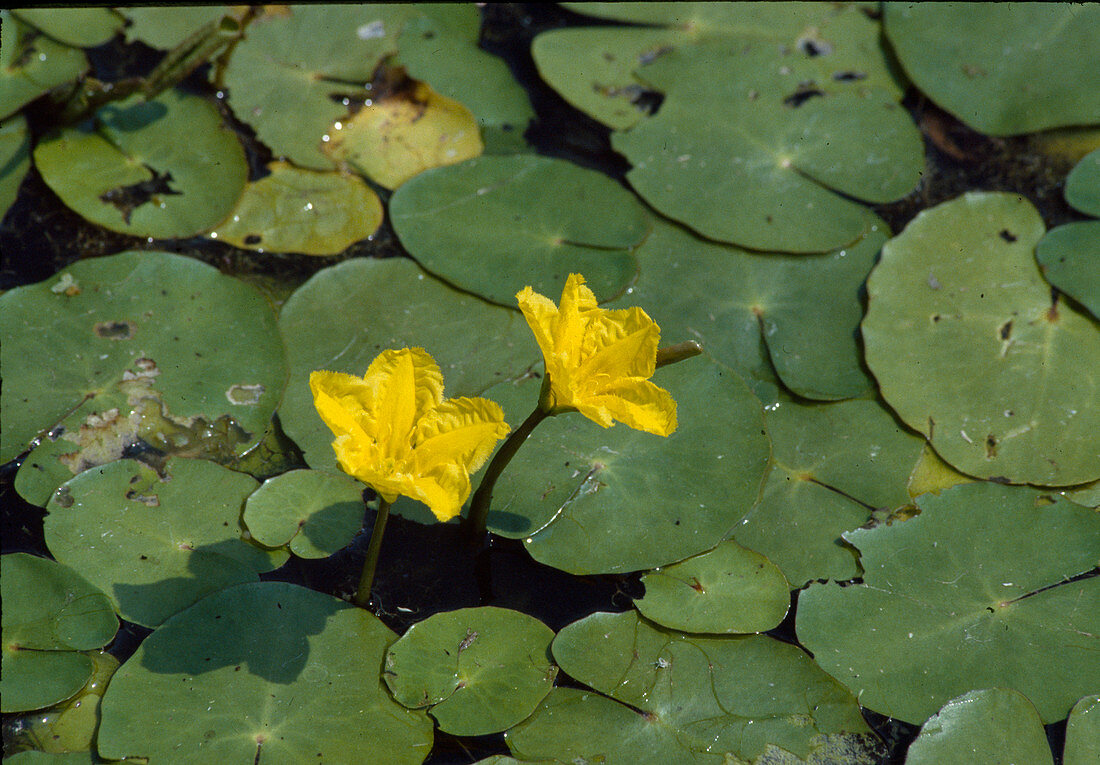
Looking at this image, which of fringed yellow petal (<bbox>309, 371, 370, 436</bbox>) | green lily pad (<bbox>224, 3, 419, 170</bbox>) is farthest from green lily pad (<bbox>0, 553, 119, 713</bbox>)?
green lily pad (<bbox>224, 3, 419, 170</bbox>)

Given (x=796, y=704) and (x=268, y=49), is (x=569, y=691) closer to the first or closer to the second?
(x=796, y=704)

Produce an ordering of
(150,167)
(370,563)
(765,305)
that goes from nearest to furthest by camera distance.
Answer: (370,563) → (765,305) → (150,167)

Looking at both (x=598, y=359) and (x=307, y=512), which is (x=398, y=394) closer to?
(x=598, y=359)

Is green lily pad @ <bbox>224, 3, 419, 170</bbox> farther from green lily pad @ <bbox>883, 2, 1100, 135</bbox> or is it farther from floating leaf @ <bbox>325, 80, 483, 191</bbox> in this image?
green lily pad @ <bbox>883, 2, 1100, 135</bbox>

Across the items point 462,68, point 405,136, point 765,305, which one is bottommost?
point 765,305

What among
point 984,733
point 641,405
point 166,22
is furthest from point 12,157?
point 984,733

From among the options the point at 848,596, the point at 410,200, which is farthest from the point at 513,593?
the point at 410,200

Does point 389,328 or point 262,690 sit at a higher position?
point 389,328
